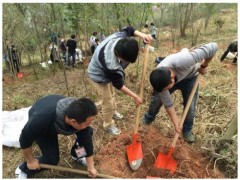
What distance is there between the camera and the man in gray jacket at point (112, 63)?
2752mm

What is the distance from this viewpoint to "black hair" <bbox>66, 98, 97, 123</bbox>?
7.03ft

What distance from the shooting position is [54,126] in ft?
8.07

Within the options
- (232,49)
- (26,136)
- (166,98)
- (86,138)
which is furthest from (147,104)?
(232,49)

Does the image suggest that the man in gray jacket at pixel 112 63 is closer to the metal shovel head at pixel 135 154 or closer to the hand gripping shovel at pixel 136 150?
the hand gripping shovel at pixel 136 150

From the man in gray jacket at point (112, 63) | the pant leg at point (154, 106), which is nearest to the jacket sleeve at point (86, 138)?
the man in gray jacket at point (112, 63)

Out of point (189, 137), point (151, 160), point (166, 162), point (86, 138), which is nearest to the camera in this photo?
point (86, 138)

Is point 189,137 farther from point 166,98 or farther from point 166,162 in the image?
point 166,98

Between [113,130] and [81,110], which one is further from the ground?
[81,110]

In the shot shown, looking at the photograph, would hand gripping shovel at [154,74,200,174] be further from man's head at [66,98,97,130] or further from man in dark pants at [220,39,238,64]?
man in dark pants at [220,39,238,64]

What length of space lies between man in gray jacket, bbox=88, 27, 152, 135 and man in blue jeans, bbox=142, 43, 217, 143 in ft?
1.01

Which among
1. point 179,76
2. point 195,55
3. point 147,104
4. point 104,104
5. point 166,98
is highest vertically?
point 195,55

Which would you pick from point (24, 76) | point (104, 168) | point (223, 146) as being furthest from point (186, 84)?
point (24, 76)

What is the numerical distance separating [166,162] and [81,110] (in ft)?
4.72

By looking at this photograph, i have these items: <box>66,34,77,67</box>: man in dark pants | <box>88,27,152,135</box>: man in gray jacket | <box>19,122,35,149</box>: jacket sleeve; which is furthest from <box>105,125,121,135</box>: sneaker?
<box>66,34,77,67</box>: man in dark pants
